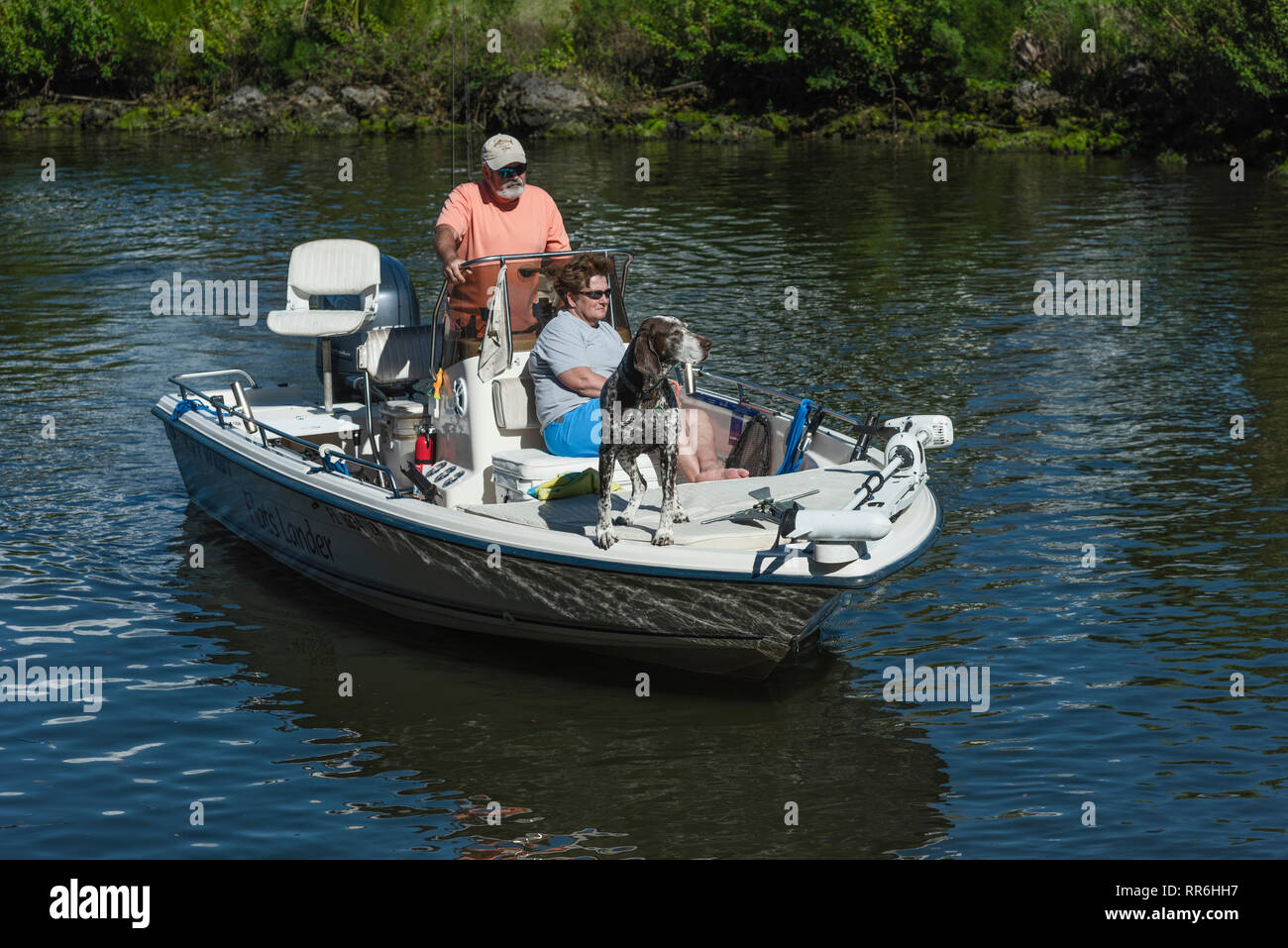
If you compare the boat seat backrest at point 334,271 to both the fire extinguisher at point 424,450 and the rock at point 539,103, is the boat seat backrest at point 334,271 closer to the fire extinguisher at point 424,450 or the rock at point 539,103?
the fire extinguisher at point 424,450

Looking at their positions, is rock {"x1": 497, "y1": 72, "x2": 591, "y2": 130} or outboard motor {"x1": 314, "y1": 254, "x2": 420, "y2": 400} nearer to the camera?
outboard motor {"x1": 314, "y1": 254, "x2": 420, "y2": 400}

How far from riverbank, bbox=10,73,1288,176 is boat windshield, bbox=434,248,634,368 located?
25903 mm

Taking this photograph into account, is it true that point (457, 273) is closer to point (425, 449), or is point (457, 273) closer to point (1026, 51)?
point (425, 449)

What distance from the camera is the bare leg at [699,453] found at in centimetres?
895

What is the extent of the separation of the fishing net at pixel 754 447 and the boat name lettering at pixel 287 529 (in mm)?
2530

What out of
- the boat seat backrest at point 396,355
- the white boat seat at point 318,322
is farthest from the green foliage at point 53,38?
the boat seat backrest at point 396,355

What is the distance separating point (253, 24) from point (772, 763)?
48894 mm

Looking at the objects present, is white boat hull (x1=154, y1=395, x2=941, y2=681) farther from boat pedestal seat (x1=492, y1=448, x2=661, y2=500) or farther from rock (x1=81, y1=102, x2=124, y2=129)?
rock (x1=81, y1=102, x2=124, y2=129)

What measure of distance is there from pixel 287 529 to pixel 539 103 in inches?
1428

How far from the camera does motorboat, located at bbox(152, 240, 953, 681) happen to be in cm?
773

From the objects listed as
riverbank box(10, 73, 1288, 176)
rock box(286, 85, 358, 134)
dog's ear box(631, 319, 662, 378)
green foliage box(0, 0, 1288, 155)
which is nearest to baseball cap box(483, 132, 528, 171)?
dog's ear box(631, 319, 662, 378)

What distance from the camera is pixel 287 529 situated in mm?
9891

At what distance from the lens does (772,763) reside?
25.1ft

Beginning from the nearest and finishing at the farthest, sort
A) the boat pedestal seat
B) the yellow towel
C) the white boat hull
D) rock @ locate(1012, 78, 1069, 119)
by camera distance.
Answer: the white boat hull
the yellow towel
the boat pedestal seat
rock @ locate(1012, 78, 1069, 119)
